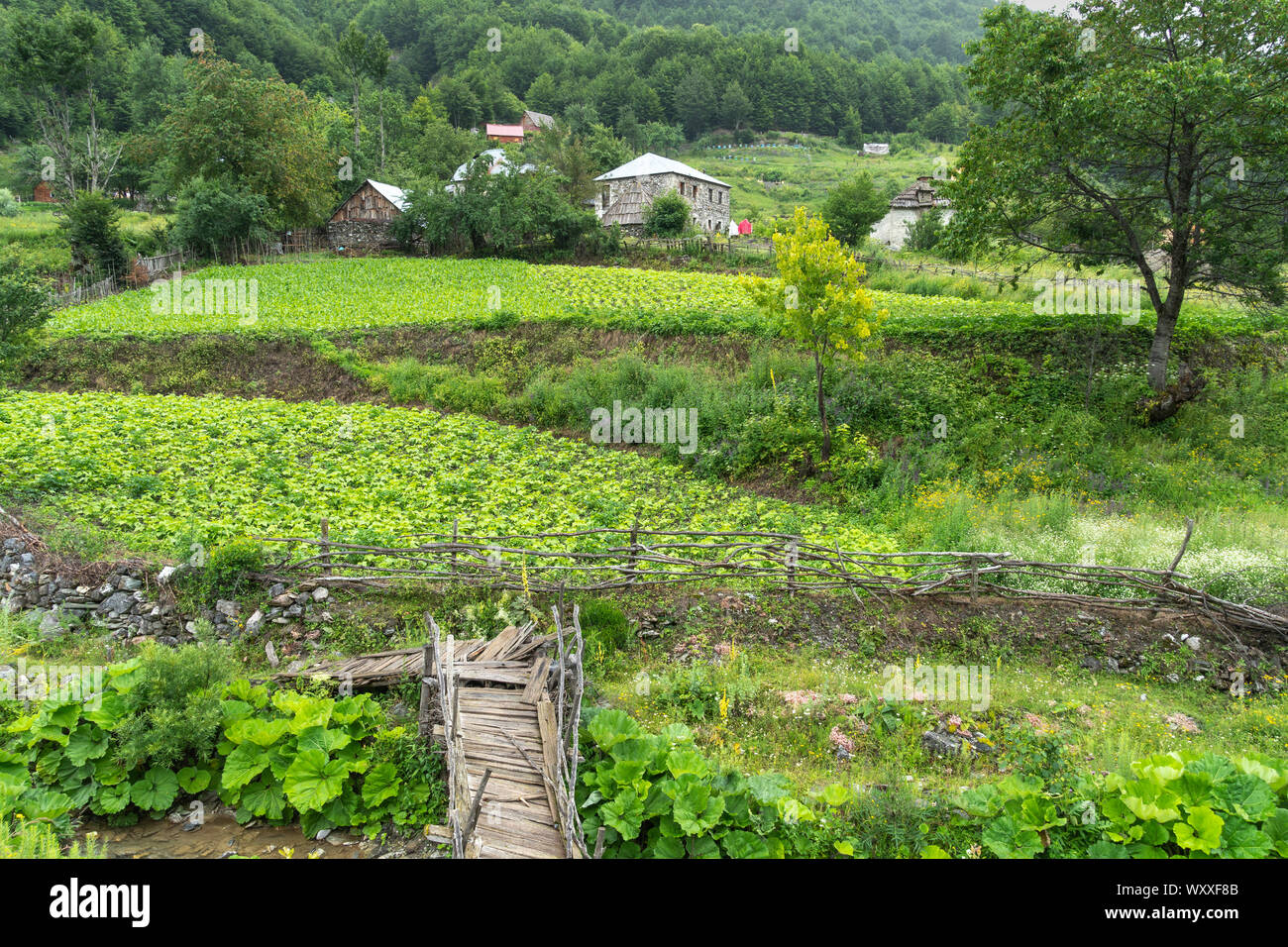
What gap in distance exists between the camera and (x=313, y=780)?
20.9ft

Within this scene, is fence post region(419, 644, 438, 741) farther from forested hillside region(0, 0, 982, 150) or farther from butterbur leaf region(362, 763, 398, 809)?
forested hillside region(0, 0, 982, 150)

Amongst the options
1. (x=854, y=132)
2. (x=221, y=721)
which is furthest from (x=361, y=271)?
(x=854, y=132)

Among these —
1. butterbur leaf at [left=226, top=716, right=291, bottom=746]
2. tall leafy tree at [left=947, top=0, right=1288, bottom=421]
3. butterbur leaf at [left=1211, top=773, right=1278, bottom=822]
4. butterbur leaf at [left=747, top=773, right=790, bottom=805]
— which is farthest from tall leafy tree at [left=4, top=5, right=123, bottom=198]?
butterbur leaf at [left=1211, top=773, right=1278, bottom=822]

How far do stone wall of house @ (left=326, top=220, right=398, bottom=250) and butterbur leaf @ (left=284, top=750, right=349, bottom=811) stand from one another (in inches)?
1881

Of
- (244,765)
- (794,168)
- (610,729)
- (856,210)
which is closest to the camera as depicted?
(610,729)

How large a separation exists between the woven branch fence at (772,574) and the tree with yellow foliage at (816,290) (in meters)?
6.75

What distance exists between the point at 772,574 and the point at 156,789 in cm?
754

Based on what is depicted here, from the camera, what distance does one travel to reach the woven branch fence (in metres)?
10.1

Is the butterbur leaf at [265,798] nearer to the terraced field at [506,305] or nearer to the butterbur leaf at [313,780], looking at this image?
the butterbur leaf at [313,780]

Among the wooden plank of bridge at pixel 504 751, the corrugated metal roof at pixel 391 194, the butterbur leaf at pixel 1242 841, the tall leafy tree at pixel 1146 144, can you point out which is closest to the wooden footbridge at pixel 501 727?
the wooden plank of bridge at pixel 504 751

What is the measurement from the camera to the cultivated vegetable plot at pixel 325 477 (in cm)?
1295

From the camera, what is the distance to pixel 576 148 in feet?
171

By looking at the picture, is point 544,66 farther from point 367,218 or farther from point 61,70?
point 61,70

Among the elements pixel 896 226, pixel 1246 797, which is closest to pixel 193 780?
pixel 1246 797
